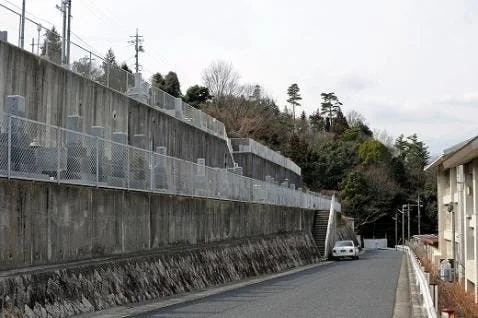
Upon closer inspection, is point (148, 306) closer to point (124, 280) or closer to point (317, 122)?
point (124, 280)

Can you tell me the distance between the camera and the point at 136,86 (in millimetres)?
30422

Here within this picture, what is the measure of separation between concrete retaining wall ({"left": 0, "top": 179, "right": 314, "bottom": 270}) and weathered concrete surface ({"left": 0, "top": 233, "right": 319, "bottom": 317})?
0.59 metres

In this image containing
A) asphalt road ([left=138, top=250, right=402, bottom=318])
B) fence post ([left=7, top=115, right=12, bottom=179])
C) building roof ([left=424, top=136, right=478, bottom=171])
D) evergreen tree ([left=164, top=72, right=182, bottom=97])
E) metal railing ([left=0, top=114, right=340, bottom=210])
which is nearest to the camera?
fence post ([left=7, top=115, right=12, bottom=179])

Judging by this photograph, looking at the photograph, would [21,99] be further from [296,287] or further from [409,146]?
[409,146]

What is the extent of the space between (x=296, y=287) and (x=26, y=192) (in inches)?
440

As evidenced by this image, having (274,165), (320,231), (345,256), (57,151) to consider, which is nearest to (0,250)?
(57,151)

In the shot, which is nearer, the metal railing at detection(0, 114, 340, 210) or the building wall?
the metal railing at detection(0, 114, 340, 210)

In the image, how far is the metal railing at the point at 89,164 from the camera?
13070 mm

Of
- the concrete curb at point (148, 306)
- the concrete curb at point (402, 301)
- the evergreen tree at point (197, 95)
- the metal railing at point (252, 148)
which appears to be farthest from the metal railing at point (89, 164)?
the evergreen tree at point (197, 95)

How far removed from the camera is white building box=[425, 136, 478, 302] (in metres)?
→ 18.3

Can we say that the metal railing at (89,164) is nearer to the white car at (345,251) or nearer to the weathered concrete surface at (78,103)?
the weathered concrete surface at (78,103)

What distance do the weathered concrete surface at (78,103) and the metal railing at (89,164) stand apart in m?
4.12

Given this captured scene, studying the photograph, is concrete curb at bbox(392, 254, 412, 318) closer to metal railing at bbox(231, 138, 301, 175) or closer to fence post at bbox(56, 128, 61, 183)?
fence post at bbox(56, 128, 61, 183)

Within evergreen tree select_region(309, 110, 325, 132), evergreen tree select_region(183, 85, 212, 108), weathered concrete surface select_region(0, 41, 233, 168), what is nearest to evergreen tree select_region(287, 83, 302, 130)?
evergreen tree select_region(309, 110, 325, 132)
